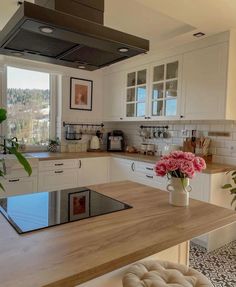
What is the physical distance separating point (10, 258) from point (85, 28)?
947 millimetres

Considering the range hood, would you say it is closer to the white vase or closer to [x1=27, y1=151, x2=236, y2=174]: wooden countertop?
the white vase


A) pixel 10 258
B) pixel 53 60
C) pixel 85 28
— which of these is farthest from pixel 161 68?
pixel 10 258

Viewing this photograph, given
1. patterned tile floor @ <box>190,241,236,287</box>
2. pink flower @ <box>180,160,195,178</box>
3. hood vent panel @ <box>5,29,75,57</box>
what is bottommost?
patterned tile floor @ <box>190,241,236,287</box>

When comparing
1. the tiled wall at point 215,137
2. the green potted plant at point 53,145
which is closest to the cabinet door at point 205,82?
the tiled wall at point 215,137

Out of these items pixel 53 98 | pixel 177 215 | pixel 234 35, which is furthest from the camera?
pixel 53 98

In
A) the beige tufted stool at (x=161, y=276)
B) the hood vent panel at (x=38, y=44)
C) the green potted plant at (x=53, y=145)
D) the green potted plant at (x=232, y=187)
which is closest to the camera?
the beige tufted stool at (x=161, y=276)

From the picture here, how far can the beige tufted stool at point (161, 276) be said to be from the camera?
0.97m

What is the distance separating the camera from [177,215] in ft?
4.29

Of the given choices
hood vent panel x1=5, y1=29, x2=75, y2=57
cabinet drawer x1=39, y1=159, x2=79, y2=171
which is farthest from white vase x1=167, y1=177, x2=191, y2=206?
cabinet drawer x1=39, y1=159, x2=79, y2=171

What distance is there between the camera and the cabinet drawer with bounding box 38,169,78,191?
10.3ft

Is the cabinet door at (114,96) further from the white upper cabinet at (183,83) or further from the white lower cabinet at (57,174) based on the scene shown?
the white lower cabinet at (57,174)

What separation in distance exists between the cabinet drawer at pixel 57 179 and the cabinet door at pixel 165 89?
137 centimetres

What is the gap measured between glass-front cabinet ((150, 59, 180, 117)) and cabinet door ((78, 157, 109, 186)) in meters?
1.05

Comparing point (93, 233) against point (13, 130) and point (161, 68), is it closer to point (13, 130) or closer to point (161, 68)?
point (161, 68)
